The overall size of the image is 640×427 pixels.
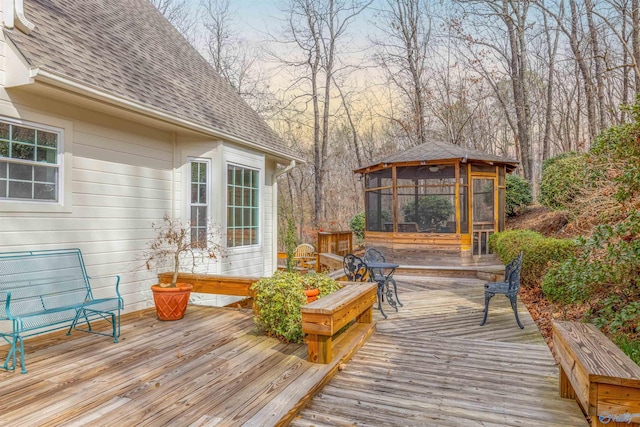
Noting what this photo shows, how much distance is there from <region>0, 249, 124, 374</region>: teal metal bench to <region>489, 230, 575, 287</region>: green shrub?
A: 612 cm

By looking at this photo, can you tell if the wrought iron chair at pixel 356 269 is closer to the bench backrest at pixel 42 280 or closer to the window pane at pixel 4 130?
the bench backrest at pixel 42 280

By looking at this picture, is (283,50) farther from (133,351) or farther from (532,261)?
(133,351)

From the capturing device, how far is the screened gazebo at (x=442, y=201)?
976 cm

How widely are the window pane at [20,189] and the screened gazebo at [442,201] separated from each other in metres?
8.05

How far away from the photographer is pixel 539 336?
4371 millimetres

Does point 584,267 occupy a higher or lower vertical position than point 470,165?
lower

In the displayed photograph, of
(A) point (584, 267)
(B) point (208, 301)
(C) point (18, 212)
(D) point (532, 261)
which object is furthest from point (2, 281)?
(D) point (532, 261)

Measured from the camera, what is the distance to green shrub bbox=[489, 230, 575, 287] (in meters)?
6.07

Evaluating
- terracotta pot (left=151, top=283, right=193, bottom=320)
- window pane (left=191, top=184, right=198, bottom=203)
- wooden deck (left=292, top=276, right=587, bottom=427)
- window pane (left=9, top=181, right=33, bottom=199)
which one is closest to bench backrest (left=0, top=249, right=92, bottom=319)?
window pane (left=9, top=181, right=33, bottom=199)

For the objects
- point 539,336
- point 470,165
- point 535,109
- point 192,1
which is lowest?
point 539,336

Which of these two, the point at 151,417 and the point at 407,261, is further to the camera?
the point at 407,261

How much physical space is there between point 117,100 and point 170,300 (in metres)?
2.33

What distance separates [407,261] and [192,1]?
15.6 meters

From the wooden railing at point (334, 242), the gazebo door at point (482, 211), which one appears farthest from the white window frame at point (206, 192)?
the gazebo door at point (482, 211)
